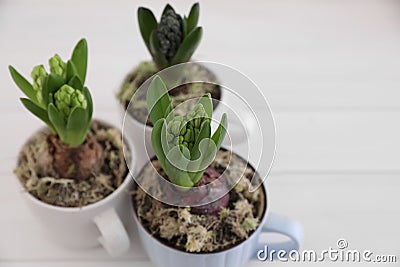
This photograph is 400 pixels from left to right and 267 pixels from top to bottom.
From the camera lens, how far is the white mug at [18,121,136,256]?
2.20 feet

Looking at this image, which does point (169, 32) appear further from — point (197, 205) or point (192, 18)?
point (197, 205)

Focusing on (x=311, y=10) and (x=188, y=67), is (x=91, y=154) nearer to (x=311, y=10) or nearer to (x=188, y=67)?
(x=188, y=67)

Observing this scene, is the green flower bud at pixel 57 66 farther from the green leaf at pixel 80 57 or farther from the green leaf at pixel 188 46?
the green leaf at pixel 188 46

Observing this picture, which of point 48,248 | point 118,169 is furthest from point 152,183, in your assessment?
point 48,248

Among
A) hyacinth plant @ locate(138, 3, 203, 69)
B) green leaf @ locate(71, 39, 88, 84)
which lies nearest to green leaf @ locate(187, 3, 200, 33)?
hyacinth plant @ locate(138, 3, 203, 69)

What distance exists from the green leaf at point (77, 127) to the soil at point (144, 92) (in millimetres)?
109

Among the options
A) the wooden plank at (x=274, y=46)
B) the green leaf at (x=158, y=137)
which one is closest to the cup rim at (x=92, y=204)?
the green leaf at (x=158, y=137)

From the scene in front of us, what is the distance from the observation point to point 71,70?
0.64 metres

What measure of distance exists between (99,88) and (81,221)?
0.28m

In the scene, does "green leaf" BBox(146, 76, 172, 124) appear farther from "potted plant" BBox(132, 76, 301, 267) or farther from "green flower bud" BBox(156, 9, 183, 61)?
"green flower bud" BBox(156, 9, 183, 61)

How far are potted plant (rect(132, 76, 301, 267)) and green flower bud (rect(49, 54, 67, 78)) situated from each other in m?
0.12

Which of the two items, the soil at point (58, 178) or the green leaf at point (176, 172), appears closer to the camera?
the green leaf at point (176, 172)

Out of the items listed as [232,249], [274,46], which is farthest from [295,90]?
[232,249]

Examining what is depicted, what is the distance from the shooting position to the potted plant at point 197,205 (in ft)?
1.92
